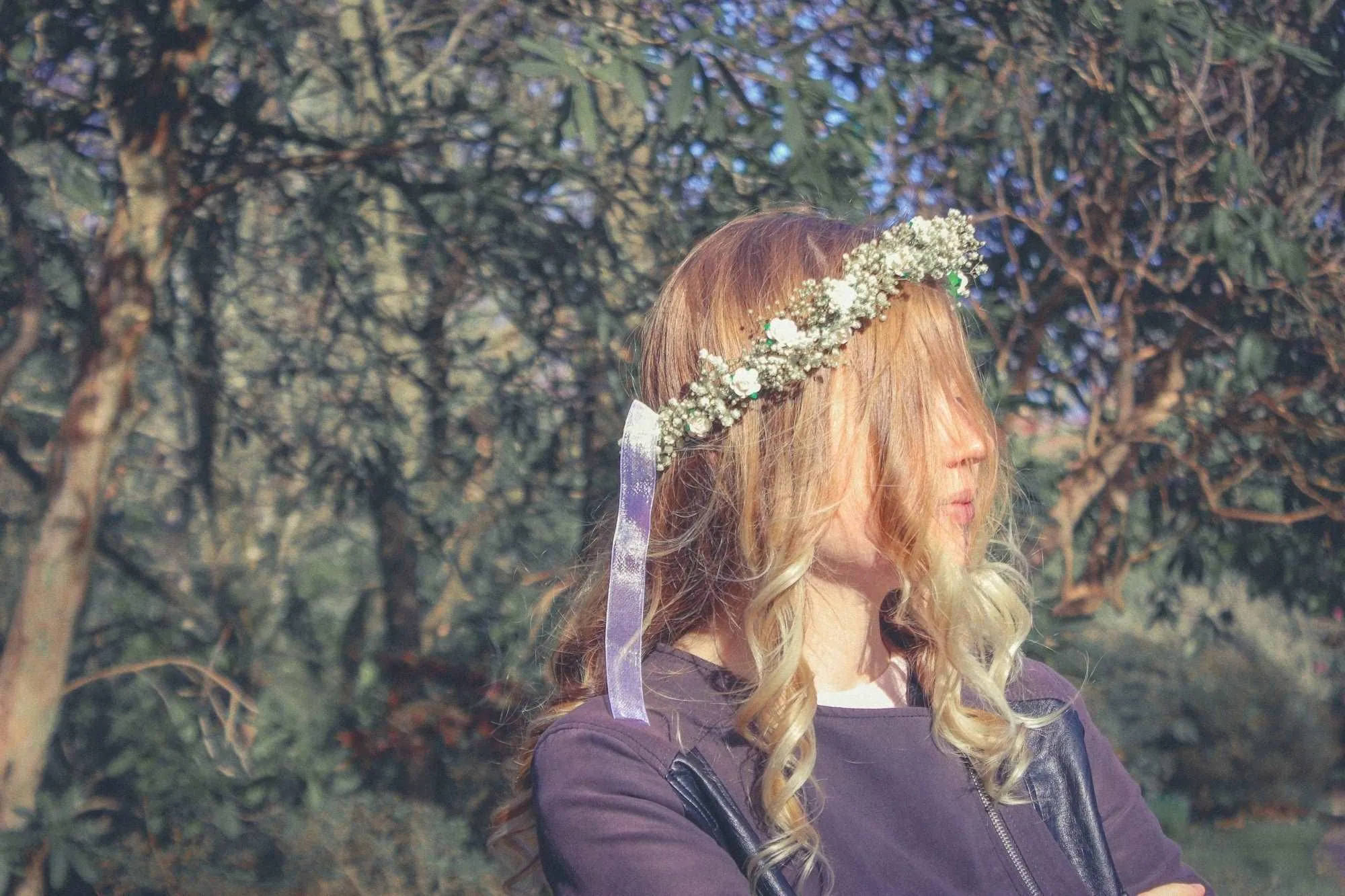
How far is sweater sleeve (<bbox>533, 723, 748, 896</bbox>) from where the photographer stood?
1.17m

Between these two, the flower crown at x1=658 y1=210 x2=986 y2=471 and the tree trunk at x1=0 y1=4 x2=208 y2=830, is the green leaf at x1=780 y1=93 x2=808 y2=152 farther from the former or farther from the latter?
the tree trunk at x1=0 y1=4 x2=208 y2=830

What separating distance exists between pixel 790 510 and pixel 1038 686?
43 cm

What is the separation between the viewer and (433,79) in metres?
3.65

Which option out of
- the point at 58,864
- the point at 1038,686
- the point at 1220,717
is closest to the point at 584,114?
the point at 1038,686

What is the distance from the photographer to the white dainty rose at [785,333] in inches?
51.5

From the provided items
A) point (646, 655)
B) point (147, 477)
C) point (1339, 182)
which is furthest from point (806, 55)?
point (147, 477)

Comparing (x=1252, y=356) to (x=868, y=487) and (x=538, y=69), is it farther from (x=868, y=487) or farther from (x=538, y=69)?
(x=868, y=487)

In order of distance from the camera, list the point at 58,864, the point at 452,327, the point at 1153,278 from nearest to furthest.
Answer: the point at 58,864 < the point at 1153,278 < the point at 452,327

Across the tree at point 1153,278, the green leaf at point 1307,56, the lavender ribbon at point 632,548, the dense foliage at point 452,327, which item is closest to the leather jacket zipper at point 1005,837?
the lavender ribbon at point 632,548

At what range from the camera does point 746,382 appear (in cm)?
132

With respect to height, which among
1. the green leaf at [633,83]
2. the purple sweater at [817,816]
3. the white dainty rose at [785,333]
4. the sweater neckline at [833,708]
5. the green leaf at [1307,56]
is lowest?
the purple sweater at [817,816]

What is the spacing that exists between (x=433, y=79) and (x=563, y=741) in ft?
9.16

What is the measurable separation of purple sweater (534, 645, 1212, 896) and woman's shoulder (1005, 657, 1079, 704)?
0.12 meters

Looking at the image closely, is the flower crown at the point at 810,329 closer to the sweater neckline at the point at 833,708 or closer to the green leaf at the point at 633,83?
the sweater neckline at the point at 833,708
